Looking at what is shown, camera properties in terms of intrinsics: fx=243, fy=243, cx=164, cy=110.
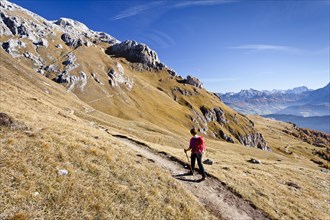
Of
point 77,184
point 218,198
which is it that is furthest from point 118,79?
Answer: point 77,184

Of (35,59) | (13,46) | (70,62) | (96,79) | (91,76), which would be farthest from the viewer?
(70,62)

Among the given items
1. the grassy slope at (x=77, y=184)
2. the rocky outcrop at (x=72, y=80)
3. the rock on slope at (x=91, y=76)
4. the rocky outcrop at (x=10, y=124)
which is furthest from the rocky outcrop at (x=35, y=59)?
the grassy slope at (x=77, y=184)

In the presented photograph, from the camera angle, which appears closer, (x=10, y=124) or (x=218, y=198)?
(x=10, y=124)

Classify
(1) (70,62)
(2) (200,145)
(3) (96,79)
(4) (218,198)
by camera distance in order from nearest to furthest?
1. (4) (218,198)
2. (2) (200,145)
3. (3) (96,79)
4. (1) (70,62)

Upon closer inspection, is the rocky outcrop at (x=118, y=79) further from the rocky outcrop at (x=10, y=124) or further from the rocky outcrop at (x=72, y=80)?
the rocky outcrop at (x=10, y=124)

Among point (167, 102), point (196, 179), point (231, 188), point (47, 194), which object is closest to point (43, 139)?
point (47, 194)

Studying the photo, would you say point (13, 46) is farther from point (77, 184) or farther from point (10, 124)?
point (77, 184)

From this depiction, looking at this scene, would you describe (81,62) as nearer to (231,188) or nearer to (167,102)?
(167,102)

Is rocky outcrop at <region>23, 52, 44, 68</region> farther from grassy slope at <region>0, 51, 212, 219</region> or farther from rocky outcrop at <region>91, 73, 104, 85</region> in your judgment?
grassy slope at <region>0, 51, 212, 219</region>

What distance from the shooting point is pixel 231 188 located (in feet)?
75.2

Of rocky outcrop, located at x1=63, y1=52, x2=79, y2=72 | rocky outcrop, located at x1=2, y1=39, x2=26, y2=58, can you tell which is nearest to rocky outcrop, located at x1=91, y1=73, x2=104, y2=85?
rocky outcrop, located at x1=63, y1=52, x2=79, y2=72

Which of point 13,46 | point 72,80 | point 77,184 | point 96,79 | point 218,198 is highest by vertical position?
point 13,46

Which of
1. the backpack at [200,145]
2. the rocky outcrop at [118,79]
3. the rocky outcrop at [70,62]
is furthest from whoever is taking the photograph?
the rocky outcrop at [118,79]

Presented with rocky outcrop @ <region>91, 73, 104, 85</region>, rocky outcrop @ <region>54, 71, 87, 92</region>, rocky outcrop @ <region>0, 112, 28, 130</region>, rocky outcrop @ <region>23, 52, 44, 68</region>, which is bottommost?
rocky outcrop @ <region>0, 112, 28, 130</region>
